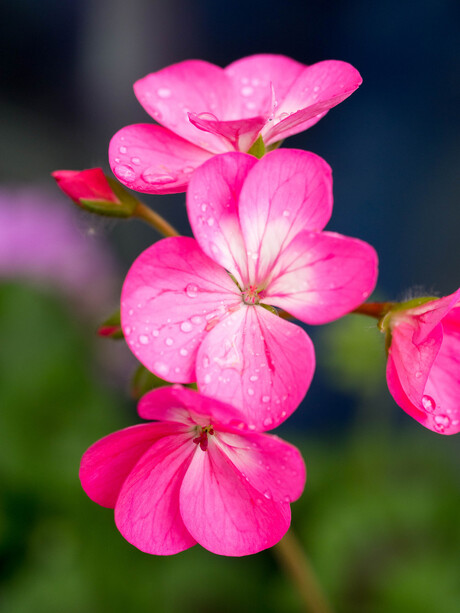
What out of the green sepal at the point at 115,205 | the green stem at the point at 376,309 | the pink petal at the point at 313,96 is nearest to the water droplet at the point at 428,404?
the green stem at the point at 376,309

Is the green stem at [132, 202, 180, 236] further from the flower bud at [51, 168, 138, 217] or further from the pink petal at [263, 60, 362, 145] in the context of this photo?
the pink petal at [263, 60, 362, 145]

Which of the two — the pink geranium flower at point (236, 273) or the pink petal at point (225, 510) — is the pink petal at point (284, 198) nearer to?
the pink geranium flower at point (236, 273)

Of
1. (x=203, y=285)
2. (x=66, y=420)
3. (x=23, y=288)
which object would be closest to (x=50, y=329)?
(x=23, y=288)

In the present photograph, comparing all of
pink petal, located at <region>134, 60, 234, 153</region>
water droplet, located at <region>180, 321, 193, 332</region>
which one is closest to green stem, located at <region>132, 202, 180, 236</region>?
pink petal, located at <region>134, 60, 234, 153</region>

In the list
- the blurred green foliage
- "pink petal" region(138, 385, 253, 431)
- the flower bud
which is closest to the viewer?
"pink petal" region(138, 385, 253, 431)

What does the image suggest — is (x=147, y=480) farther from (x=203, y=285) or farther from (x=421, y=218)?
(x=421, y=218)

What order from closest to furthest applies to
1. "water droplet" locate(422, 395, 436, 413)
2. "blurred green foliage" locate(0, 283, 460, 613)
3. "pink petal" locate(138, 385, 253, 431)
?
"pink petal" locate(138, 385, 253, 431) < "water droplet" locate(422, 395, 436, 413) < "blurred green foliage" locate(0, 283, 460, 613)
